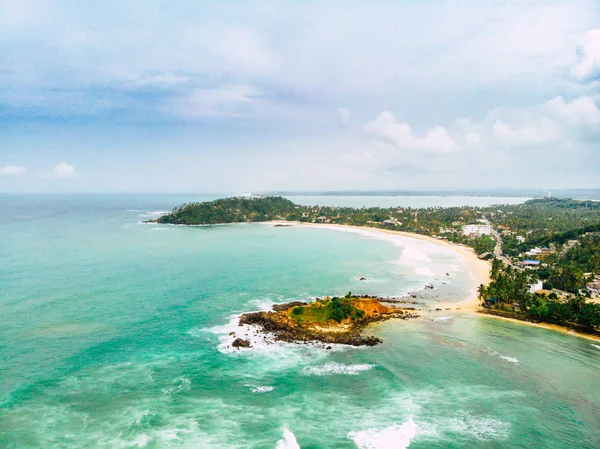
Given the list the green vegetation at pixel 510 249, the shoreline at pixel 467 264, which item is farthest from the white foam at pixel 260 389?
the shoreline at pixel 467 264

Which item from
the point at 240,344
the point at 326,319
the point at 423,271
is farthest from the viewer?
the point at 423,271

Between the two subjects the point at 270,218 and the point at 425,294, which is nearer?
the point at 425,294

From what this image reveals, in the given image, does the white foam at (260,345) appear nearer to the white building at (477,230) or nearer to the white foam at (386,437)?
the white foam at (386,437)

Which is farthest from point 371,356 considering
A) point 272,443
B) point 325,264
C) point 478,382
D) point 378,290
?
point 325,264

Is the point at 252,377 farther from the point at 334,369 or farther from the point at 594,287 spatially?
the point at 594,287

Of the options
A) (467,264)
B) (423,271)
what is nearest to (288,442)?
(423,271)

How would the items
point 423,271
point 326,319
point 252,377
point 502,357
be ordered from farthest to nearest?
1. point 423,271
2. point 326,319
3. point 502,357
4. point 252,377

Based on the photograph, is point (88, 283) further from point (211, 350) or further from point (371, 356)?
point (371, 356)
